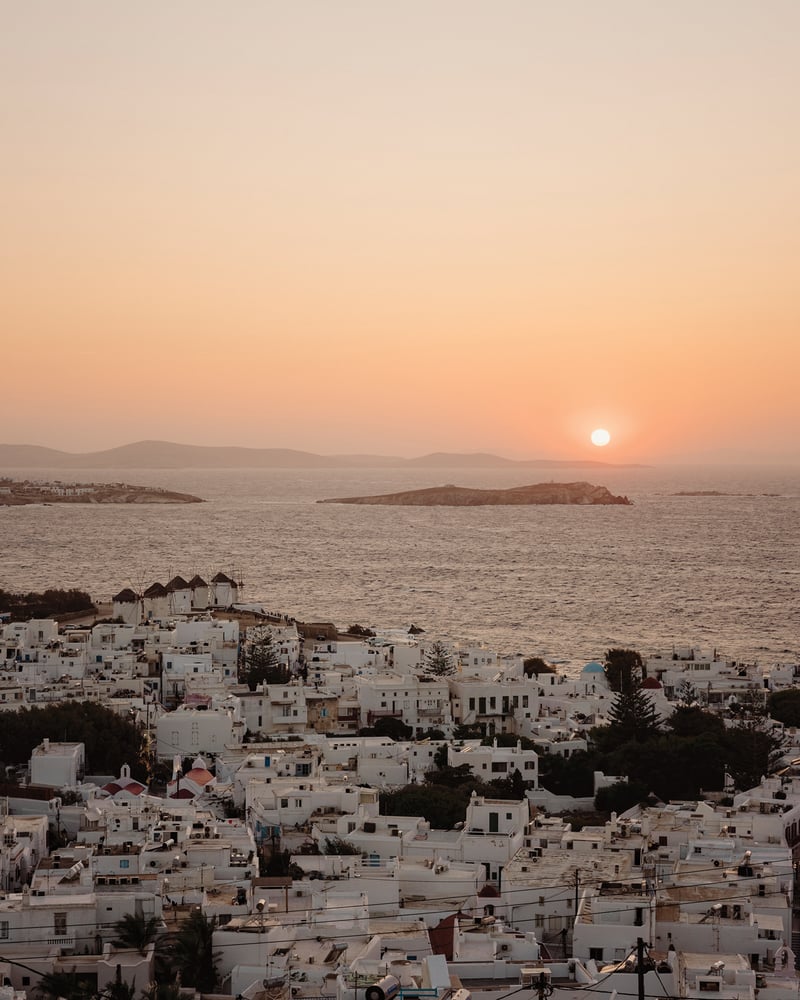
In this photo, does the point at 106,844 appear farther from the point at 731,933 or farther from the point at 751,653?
the point at 751,653

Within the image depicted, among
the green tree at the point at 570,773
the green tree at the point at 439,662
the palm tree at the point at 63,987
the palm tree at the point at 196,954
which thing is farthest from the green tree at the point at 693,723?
the palm tree at the point at 63,987

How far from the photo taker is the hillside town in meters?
14.4

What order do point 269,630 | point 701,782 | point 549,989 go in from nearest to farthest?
point 549,989 < point 701,782 < point 269,630

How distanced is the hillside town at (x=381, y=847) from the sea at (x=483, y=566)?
1305cm

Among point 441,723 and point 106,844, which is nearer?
point 106,844

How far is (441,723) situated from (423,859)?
12.9 metres

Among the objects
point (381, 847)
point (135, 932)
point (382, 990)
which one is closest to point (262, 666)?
point (381, 847)

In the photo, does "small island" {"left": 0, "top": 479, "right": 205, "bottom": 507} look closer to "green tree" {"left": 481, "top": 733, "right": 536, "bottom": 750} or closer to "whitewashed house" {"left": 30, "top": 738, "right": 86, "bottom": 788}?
"green tree" {"left": 481, "top": 733, "right": 536, "bottom": 750}


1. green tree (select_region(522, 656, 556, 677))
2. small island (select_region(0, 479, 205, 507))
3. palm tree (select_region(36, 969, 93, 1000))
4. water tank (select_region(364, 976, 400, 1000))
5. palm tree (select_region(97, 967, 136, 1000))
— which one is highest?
small island (select_region(0, 479, 205, 507))

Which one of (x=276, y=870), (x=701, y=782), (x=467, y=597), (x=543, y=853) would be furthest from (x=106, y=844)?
(x=467, y=597)

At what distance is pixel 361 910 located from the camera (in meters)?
16.3

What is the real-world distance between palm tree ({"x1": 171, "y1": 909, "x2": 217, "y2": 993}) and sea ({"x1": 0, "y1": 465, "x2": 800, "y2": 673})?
29.3 meters

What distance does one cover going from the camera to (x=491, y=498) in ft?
576

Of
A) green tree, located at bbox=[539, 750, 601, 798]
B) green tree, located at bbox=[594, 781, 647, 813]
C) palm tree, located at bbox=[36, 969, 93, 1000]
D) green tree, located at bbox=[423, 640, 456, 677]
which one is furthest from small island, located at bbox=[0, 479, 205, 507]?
palm tree, located at bbox=[36, 969, 93, 1000]
